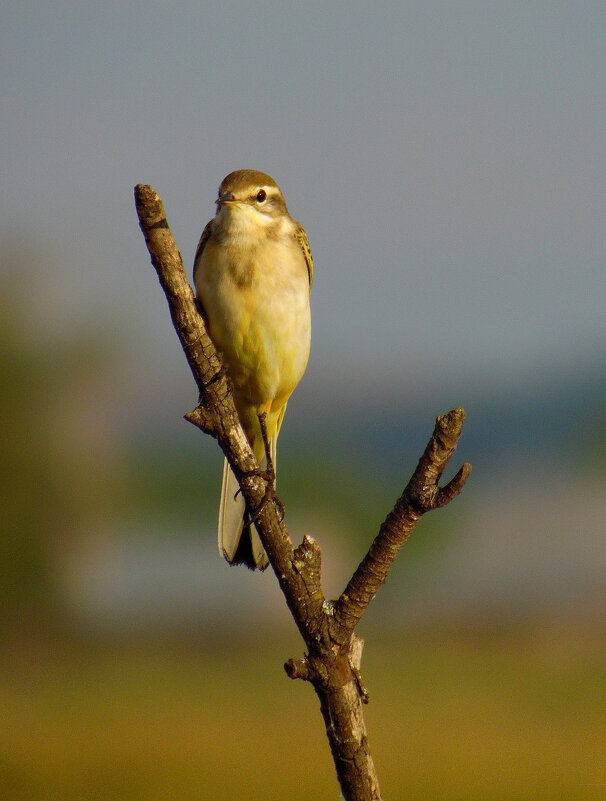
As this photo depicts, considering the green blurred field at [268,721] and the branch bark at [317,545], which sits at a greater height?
the green blurred field at [268,721]

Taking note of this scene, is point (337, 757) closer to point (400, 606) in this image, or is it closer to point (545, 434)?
point (400, 606)

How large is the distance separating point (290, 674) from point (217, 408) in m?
0.85

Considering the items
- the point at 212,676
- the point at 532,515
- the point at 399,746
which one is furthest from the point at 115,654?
the point at 532,515

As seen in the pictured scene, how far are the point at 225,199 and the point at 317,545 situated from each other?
178 centimetres

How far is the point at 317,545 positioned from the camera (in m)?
3.39

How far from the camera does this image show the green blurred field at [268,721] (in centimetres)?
4275

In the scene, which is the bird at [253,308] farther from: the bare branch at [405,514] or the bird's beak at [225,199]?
the bare branch at [405,514]

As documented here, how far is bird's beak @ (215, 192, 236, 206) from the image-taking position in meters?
4.50

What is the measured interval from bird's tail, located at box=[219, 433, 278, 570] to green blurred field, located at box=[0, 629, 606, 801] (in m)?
35.1

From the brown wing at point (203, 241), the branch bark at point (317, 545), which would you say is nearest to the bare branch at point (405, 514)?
the branch bark at point (317, 545)

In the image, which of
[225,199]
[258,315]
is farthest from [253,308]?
[225,199]

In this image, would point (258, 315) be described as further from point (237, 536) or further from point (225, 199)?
point (237, 536)

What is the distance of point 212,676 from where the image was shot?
56.6 meters

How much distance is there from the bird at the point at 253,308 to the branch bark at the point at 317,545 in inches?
28.0
